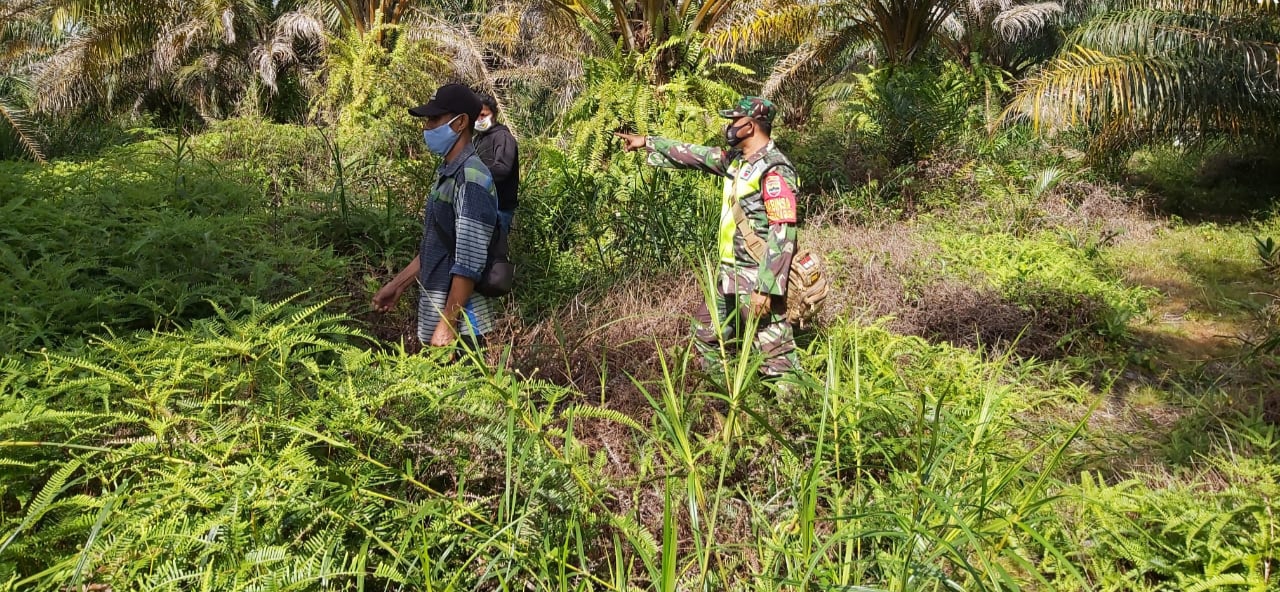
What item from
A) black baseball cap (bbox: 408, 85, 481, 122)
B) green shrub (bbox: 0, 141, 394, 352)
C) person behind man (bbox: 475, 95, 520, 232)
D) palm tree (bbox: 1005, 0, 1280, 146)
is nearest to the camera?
green shrub (bbox: 0, 141, 394, 352)

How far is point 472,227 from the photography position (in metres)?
3.01

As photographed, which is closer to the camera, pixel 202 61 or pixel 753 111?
pixel 753 111

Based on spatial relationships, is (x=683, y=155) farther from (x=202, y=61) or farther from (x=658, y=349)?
(x=202, y=61)

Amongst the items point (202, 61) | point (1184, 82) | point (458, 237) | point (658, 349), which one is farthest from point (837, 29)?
point (202, 61)

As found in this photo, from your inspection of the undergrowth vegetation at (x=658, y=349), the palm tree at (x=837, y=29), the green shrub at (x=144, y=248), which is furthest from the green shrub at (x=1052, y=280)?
the green shrub at (x=144, y=248)

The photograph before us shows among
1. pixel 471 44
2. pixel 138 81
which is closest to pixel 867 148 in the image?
pixel 471 44

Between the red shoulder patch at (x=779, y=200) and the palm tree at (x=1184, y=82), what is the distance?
226 inches

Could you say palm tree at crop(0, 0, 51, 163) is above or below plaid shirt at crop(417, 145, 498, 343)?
below

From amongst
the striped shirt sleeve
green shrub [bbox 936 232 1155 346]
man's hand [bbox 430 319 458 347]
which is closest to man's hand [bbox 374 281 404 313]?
man's hand [bbox 430 319 458 347]

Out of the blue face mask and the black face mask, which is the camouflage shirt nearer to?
the black face mask

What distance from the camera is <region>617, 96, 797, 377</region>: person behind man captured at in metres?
3.34

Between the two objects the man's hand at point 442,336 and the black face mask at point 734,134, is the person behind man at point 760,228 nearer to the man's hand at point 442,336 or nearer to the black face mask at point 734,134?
the black face mask at point 734,134

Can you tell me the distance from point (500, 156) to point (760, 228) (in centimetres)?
156

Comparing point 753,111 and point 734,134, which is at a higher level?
point 753,111
